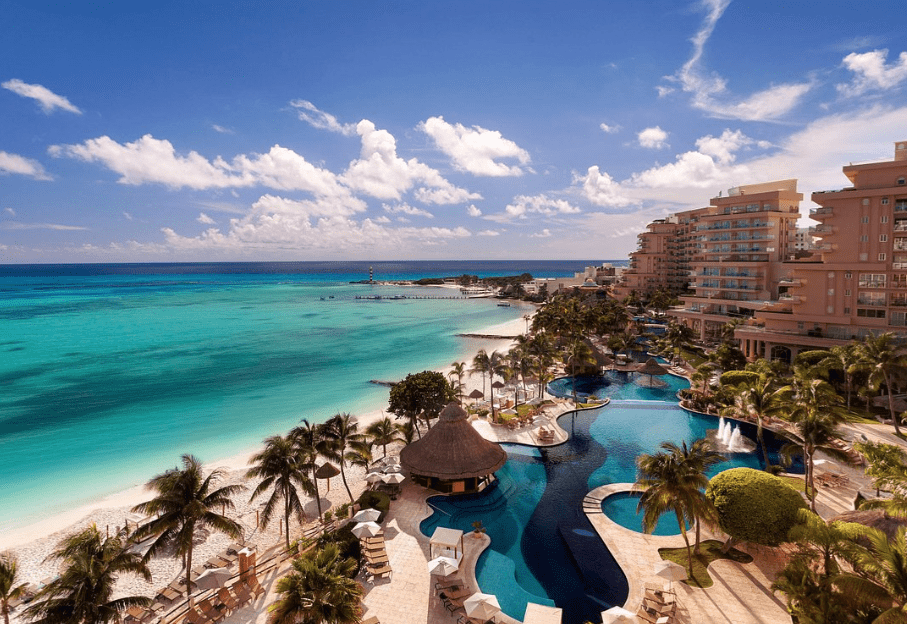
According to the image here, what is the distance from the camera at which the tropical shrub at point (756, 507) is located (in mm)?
18250

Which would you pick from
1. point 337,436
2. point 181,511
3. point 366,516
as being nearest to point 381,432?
point 337,436

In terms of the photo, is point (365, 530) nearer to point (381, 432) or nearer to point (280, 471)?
point (280, 471)

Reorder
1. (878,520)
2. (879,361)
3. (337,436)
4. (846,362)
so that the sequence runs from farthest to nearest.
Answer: (846,362) → (879,361) → (337,436) → (878,520)

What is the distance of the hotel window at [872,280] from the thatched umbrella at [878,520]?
119 feet

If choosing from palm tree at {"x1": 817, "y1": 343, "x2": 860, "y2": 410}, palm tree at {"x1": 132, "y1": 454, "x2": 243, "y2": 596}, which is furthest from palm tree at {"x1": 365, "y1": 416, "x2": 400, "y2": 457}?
palm tree at {"x1": 817, "y1": 343, "x2": 860, "y2": 410}

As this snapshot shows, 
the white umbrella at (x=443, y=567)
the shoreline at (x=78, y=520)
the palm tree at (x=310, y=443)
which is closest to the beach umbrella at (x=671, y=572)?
the white umbrella at (x=443, y=567)

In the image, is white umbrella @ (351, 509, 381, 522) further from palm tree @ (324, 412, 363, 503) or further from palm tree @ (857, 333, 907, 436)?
palm tree @ (857, 333, 907, 436)

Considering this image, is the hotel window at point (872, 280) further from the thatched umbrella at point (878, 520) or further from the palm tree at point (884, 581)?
the palm tree at point (884, 581)

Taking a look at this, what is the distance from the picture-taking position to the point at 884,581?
11.2 m

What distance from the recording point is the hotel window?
43.2 m

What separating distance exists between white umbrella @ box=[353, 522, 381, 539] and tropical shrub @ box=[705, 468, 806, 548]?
14.8m

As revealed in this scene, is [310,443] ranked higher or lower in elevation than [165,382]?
higher

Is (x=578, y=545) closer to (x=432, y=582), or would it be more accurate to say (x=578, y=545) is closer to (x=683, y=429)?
(x=432, y=582)

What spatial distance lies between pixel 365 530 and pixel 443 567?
14.9ft
